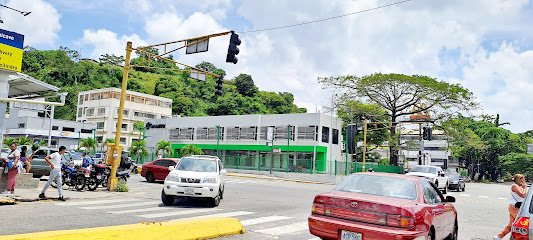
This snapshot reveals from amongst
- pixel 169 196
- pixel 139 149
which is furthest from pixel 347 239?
pixel 139 149

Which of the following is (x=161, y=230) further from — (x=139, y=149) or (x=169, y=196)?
(x=139, y=149)

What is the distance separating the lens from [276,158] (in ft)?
176

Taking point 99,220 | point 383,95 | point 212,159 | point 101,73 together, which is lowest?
point 99,220

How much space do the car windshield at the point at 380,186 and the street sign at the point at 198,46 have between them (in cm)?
1124

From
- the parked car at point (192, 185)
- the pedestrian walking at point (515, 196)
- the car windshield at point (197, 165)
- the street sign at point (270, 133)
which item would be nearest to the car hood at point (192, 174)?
the parked car at point (192, 185)

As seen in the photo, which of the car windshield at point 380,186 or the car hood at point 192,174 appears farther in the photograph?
the car hood at point 192,174

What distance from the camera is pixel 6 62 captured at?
15.7 meters

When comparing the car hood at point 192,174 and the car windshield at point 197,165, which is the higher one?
the car windshield at point 197,165

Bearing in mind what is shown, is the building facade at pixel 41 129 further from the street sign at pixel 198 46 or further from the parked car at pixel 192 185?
the parked car at pixel 192 185

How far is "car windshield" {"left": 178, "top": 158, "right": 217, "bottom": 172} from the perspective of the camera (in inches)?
584

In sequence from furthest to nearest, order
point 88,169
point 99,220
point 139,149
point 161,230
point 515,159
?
point 515,159 < point 139,149 < point 88,169 < point 99,220 < point 161,230

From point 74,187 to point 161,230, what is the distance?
13.1 m

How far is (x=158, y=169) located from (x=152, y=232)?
18.7m

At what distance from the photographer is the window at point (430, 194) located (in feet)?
25.9
